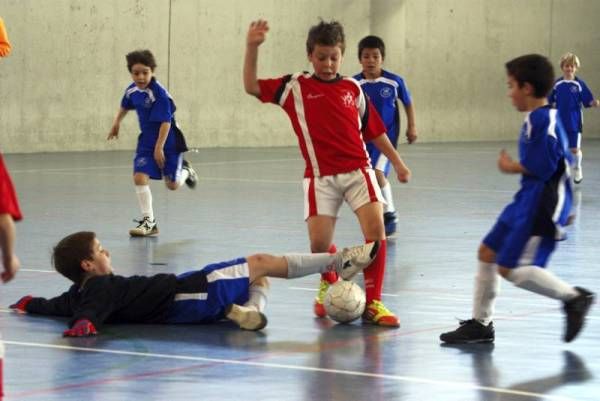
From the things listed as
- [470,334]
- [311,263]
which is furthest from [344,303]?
[470,334]

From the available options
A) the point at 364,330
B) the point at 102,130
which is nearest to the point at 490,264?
the point at 364,330

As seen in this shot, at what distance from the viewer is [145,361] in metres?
6.07

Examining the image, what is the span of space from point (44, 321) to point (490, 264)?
7.45 ft

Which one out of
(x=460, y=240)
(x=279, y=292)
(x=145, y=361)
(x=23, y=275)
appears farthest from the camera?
(x=460, y=240)

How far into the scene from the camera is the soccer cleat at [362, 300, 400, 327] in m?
7.08

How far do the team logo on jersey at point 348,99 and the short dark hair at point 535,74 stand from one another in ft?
3.73

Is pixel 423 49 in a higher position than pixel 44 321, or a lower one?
higher

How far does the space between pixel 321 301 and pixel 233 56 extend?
17532 millimetres

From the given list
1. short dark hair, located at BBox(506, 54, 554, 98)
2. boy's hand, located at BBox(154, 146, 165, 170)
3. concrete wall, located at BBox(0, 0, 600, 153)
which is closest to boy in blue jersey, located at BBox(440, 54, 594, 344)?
short dark hair, located at BBox(506, 54, 554, 98)

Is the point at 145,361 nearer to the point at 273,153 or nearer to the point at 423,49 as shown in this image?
the point at 273,153

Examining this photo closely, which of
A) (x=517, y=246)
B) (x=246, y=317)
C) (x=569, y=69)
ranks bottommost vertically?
(x=246, y=317)

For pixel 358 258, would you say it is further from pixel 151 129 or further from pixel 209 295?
pixel 151 129

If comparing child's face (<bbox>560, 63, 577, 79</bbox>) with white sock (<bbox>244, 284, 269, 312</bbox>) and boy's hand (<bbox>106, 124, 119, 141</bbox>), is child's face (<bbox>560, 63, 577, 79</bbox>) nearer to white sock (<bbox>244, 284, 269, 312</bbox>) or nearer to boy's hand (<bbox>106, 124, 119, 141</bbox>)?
boy's hand (<bbox>106, 124, 119, 141</bbox>)

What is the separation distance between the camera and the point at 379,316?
23.4ft
